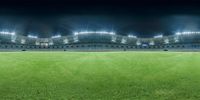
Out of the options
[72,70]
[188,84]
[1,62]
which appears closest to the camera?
[188,84]

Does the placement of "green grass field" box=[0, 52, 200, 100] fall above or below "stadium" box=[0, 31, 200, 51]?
below

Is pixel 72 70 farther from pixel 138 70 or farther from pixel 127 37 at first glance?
pixel 127 37

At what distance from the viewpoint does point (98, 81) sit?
36.6 ft

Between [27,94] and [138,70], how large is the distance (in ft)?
19.0

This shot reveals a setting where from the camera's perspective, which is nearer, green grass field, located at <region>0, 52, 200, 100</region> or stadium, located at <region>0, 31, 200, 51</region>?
green grass field, located at <region>0, 52, 200, 100</region>

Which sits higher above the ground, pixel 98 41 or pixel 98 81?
pixel 98 41

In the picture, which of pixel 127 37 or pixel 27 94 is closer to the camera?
pixel 27 94

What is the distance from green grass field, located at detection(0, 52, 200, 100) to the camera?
30.5ft

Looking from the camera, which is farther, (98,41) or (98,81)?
(98,41)

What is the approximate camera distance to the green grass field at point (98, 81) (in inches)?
365

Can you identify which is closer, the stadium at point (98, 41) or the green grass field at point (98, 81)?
the green grass field at point (98, 81)

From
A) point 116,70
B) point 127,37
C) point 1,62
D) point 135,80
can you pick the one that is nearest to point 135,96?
point 135,80

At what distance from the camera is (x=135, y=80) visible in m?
11.4

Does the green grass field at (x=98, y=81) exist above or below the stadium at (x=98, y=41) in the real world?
below
